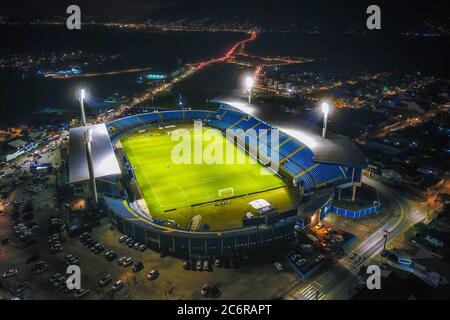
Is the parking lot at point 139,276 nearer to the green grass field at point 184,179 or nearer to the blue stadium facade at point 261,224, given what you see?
the blue stadium facade at point 261,224

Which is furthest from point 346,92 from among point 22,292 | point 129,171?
point 22,292

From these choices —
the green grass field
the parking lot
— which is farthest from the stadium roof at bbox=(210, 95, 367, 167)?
the parking lot

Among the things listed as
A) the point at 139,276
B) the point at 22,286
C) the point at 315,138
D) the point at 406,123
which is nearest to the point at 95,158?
the point at 22,286

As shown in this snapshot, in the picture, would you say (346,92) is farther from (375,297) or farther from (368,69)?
(375,297)

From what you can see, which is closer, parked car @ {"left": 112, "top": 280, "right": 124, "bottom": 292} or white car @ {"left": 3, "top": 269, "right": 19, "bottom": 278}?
parked car @ {"left": 112, "top": 280, "right": 124, "bottom": 292}

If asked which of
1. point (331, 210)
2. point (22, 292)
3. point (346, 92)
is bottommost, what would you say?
point (22, 292)

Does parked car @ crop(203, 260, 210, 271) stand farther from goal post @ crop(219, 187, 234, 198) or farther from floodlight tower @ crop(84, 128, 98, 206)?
floodlight tower @ crop(84, 128, 98, 206)
